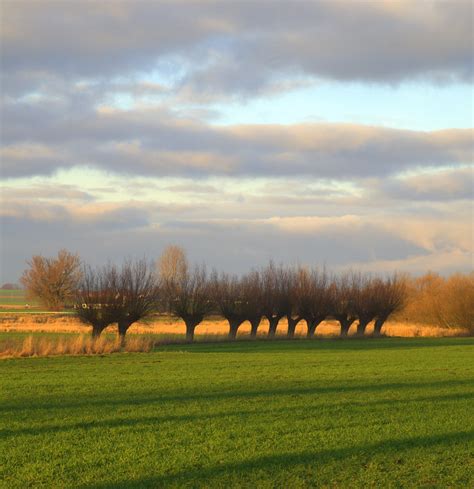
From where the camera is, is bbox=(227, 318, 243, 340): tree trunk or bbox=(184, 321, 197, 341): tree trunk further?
bbox=(227, 318, 243, 340): tree trunk

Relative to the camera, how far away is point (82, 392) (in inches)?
768

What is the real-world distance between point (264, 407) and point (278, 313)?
46738 mm

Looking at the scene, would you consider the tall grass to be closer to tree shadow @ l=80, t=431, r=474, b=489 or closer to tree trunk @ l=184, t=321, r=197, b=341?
tree trunk @ l=184, t=321, r=197, b=341

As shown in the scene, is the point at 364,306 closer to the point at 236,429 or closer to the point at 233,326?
the point at 233,326

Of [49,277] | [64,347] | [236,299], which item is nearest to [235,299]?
[236,299]

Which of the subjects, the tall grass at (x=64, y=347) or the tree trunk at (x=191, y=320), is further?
the tree trunk at (x=191, y=320)

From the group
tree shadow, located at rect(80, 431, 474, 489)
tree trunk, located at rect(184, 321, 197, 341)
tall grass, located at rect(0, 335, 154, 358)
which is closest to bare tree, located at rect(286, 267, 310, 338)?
tree trunk, located at rect(184, 321, 197, 341)

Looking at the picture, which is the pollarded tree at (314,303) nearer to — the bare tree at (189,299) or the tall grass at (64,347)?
the bare tree at (189,299)

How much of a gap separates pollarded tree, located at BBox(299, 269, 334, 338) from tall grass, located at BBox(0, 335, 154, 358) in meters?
27.4

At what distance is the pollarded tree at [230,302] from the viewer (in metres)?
58.4

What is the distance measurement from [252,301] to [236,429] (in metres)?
46.9

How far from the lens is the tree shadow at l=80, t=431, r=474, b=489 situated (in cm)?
959

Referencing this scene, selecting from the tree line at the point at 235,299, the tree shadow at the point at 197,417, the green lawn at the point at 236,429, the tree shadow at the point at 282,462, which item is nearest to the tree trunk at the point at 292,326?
the tree line at the point at 235,299

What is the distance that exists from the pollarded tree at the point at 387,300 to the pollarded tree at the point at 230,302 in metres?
15.0
